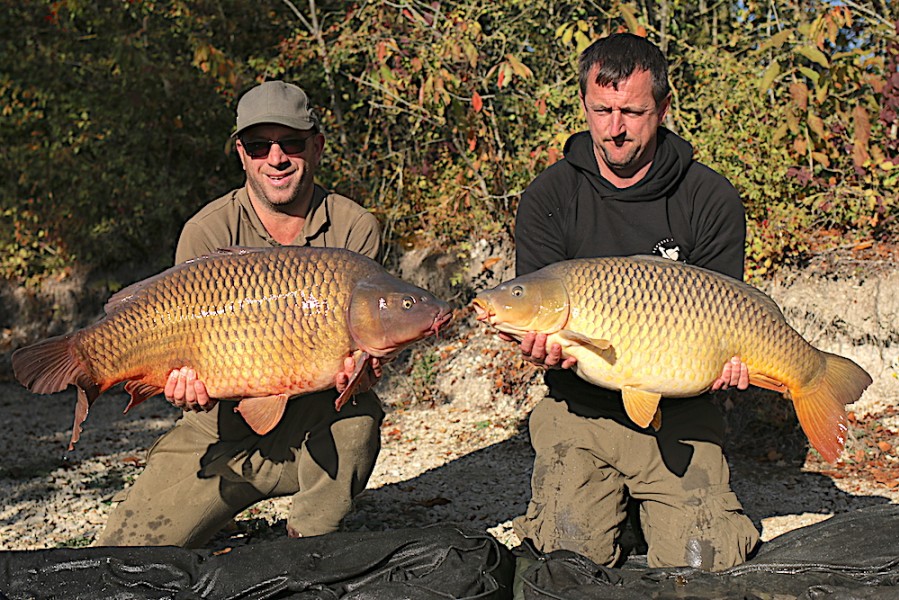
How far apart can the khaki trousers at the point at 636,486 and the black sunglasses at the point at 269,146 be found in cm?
95

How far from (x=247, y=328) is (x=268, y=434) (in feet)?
1.72

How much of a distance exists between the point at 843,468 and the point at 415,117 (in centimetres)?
279

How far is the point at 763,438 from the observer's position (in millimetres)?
3652

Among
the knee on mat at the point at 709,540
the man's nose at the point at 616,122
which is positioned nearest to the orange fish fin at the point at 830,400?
the knee on mat at the point at 709,540

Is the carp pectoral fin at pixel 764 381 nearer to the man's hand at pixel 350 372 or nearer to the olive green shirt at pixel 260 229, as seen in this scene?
the man's hand at pixel 350 372

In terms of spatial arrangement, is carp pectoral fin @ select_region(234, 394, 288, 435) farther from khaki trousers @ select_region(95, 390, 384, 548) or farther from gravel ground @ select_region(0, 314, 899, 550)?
gravel ground @ select_region(0, 314, 899, 550)

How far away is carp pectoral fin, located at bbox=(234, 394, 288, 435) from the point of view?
2.05 meters

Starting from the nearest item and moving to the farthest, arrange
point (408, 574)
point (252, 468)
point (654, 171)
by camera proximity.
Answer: point (408, 574)
point (654, 171)
point (252, 468)

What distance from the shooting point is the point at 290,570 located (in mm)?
1869

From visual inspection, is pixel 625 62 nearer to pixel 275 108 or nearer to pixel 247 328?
pixel 275 108

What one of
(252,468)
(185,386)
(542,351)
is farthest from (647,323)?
(252,468)

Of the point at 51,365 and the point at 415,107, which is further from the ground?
the point at 415,107

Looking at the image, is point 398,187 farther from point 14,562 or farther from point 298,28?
point 14,562

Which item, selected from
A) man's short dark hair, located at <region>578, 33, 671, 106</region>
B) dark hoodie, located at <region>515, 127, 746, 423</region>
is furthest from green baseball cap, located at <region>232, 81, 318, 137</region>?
man's short dark hair, located at <region>578, 33, 671, 106</region>
